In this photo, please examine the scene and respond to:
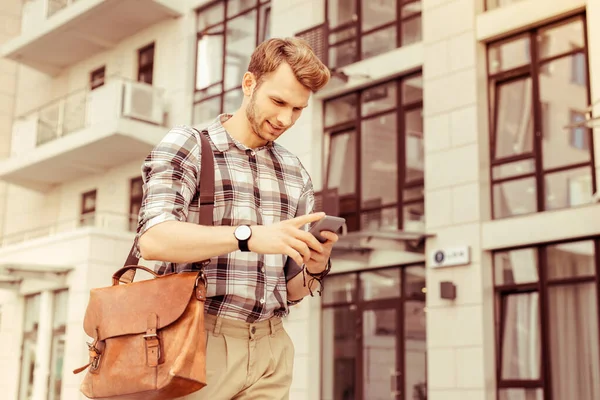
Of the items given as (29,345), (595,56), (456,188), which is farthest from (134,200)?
(595,56)

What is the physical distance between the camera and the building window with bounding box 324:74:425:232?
13672 mm

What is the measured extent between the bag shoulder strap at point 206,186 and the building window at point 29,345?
54.7 feet

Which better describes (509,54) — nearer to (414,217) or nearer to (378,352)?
(414,217)

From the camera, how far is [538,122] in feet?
39.7

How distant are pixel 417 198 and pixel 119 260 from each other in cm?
673

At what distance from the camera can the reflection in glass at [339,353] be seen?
14.1m

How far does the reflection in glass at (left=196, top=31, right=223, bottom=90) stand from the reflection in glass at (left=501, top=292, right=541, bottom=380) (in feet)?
27.0

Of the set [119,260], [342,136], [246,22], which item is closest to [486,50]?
[342,136]

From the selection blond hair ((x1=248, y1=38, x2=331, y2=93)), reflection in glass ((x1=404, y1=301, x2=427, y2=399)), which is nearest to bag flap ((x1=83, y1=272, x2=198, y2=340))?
blond hair ((x1=248, y1=38, x2=331, y2=93))

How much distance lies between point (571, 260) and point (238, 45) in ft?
27.9

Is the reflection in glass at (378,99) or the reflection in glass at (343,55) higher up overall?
the reflection in glass at (343,55)

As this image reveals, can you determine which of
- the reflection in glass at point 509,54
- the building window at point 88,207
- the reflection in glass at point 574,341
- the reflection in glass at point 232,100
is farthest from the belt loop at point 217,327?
the building window at point 88,207

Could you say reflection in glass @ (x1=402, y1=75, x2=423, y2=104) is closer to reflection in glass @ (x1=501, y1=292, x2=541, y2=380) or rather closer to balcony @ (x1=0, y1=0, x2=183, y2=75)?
reflection in glass @ (x1=501, y1=292, x2=541, y2=380)

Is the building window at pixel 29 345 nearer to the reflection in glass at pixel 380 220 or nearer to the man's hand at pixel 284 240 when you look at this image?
the reflection in glass at pixel 380 220
